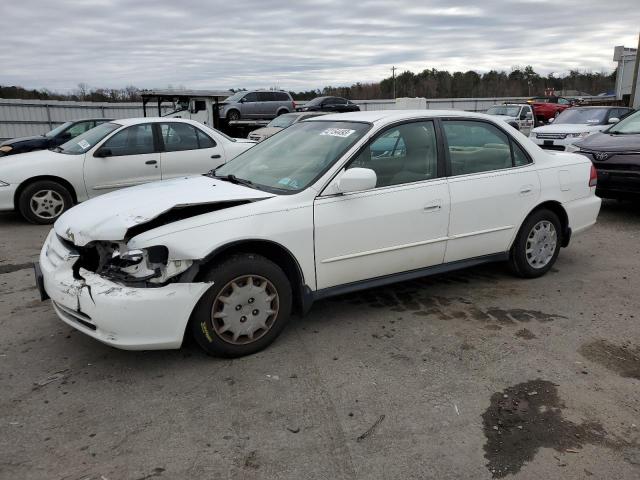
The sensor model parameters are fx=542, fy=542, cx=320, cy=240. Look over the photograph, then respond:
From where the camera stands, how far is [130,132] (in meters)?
8.27

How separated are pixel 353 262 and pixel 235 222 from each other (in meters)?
0.96

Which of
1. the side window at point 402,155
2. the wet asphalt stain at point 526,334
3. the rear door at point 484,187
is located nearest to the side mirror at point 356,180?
the side window at point 402,155

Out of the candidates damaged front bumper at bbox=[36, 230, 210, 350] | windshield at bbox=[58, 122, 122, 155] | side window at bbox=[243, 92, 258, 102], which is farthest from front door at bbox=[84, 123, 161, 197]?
side window at bbox=[243, 92, 258, 102]

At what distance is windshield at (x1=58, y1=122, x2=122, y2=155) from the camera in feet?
26.8

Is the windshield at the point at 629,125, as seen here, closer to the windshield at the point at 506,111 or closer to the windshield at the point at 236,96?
the windshield at the point at 506,111

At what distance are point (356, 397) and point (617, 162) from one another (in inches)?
246

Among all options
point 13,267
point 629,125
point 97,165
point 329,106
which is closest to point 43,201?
point 97,165

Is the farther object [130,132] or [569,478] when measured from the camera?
[130,132]

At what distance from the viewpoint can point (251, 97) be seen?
84.8ft

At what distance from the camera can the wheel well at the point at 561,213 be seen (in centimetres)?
505

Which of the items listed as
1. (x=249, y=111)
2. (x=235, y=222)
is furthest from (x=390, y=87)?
(x=235, y=222)

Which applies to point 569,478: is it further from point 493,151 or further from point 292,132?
point 292,132

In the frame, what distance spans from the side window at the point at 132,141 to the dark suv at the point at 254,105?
17.1m

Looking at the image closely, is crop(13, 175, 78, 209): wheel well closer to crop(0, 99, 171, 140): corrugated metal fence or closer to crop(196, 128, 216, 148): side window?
crop(196, 128, 216, 148): side window
